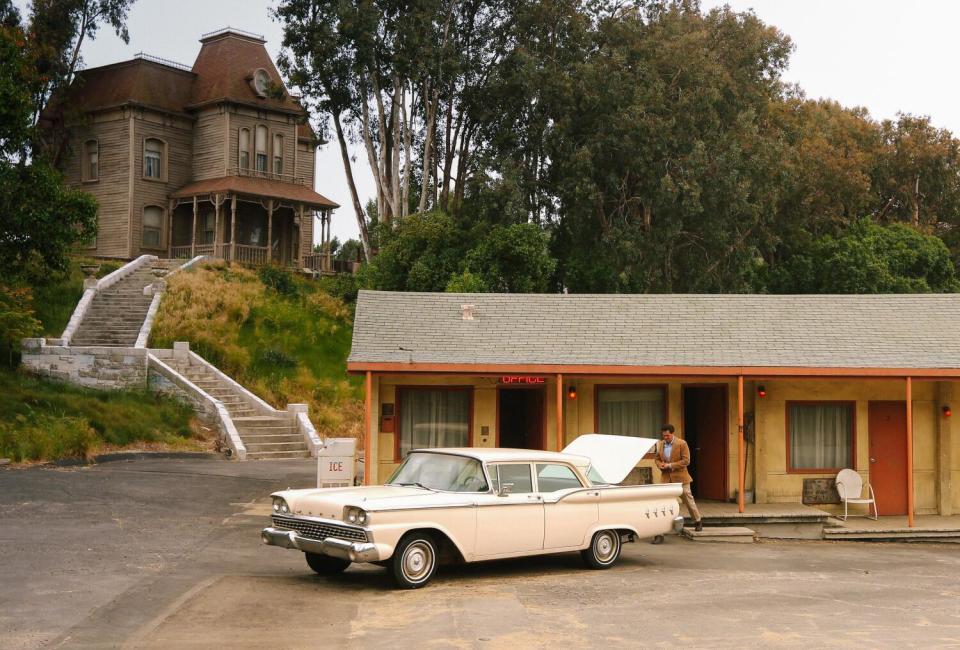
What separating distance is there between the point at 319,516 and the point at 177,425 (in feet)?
49.7

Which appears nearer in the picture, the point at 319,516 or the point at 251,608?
the point at 251,608

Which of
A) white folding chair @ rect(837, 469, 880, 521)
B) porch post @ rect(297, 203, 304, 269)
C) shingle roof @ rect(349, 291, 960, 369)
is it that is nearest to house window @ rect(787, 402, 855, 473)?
white folding chair @ rect(837, 469, 880, 521)

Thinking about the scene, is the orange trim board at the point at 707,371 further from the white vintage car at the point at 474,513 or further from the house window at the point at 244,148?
the house window at the point at 244,148

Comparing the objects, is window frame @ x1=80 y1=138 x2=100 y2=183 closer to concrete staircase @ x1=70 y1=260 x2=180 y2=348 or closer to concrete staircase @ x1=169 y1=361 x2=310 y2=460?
concrete staircase @ x1=70 y1=260 x2=180 y2=348

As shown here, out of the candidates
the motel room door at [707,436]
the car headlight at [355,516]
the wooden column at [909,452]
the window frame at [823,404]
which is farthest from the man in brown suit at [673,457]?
the car headlight at [355,516]

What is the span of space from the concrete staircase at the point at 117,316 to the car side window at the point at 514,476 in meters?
19.7

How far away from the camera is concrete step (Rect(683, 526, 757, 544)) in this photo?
14.8 meters

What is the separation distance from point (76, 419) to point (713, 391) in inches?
540

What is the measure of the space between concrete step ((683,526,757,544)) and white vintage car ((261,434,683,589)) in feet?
7.05

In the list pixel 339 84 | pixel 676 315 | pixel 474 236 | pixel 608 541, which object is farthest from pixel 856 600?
pixel 339 84

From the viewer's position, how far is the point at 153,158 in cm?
4150

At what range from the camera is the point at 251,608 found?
9.23 m

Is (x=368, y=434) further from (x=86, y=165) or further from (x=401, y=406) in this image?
(x=86, y=165)

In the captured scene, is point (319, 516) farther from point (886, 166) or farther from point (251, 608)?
point (886, 166)
